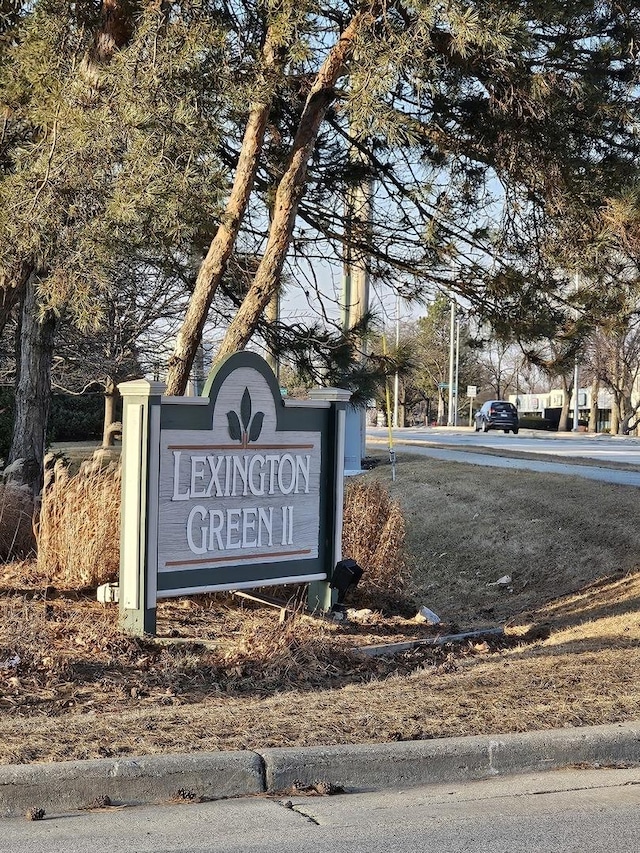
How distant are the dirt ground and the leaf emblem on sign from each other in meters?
1.43

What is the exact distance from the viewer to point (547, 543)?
1472 centimetres

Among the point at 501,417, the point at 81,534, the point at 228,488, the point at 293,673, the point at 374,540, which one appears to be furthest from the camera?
the point at 501,417

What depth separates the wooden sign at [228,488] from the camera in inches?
297

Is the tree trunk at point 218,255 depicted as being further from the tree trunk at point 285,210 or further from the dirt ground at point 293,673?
the dirt ground at point 293,673

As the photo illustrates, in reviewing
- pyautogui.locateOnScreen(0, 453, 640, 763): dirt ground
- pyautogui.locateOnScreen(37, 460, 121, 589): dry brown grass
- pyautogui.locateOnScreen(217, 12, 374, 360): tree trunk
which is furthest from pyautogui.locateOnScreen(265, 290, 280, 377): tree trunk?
pyautogui.locateOnScreen(37, 460, 121, 589): dry brown grass

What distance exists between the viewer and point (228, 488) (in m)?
8.16

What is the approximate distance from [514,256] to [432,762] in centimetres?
669

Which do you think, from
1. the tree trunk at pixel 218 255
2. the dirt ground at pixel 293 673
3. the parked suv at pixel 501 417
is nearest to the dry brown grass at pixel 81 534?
the dirt ground at pixel 293 673

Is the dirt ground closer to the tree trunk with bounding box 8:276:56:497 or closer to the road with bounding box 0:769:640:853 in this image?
the road with bounding box 0:769:640:853

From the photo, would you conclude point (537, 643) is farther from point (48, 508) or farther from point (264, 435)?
point (48, 508)

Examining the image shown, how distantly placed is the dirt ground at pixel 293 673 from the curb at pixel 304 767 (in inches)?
6.8

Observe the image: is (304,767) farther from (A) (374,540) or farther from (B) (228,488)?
(A) (374,540)

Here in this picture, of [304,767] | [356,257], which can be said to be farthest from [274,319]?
[304,767]

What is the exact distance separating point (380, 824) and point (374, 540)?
20.9ft
